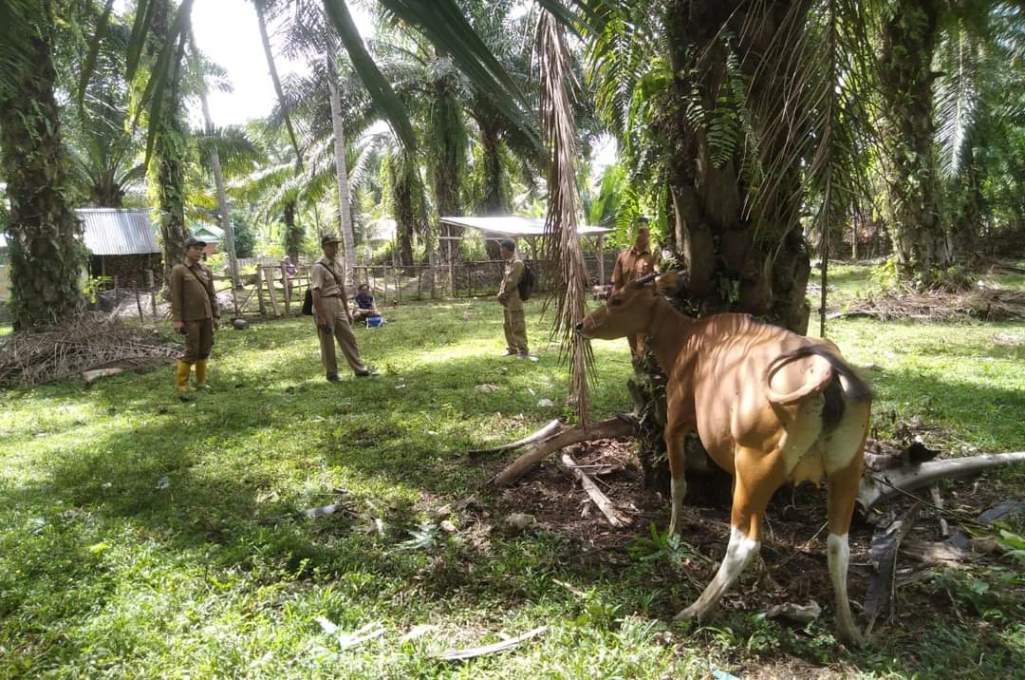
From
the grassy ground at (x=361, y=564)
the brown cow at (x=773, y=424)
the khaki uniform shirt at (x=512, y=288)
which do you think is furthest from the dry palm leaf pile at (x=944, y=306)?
the brown cow at (x=773, y=424)

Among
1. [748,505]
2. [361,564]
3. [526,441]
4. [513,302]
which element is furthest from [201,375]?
[748,505]

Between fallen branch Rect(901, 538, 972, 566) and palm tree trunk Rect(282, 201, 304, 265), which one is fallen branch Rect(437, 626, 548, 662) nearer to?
fallen branch Rect(901, 538, 972, 566)

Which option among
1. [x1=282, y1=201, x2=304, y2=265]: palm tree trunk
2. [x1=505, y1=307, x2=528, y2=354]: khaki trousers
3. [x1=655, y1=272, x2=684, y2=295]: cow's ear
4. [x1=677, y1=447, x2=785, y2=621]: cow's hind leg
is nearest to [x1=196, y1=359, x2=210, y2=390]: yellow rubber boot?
[x1=505, y1=307, x2=528, y2=354]: khaki trousers

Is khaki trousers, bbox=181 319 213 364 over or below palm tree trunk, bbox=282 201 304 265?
below

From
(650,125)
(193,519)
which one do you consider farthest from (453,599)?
(650,125)

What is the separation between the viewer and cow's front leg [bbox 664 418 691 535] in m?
3.25

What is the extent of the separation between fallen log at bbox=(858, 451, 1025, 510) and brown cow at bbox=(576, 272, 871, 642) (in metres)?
1.03

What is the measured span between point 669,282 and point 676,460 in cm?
102

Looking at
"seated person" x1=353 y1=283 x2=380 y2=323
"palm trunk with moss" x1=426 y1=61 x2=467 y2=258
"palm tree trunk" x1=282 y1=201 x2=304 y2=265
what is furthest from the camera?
"palm tree trunk" x1=282 y1=201 x2=304 y2=265

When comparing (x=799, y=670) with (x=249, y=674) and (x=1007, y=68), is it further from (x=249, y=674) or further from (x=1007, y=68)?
(x=1007, y=68)

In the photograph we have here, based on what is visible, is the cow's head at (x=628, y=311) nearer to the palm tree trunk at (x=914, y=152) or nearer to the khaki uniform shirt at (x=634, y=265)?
the khaki uniform shirt at (x=634, y=265)

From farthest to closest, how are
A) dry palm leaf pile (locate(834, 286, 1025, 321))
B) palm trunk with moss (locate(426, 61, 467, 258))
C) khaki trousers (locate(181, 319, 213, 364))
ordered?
1. palm trunk with moss (locate(426, 61, 467, 258))
2. dry palm leaf pile (locate(834, 286, 1025, 321))
3. khaki trousers (locate(181, 319, 213, 364))

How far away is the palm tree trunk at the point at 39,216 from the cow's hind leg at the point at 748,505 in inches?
419

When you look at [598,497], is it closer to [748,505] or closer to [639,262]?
[748,505]
